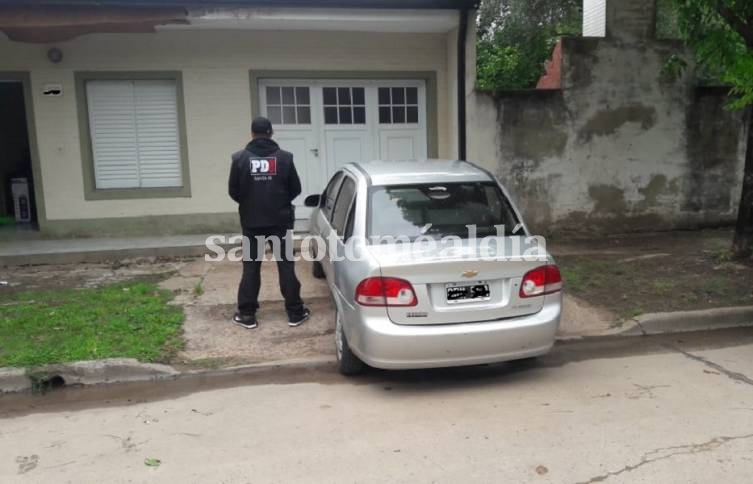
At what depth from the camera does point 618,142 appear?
1005 cm

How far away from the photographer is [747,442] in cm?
376

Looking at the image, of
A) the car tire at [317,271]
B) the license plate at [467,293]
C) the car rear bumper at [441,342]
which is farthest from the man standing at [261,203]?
the license plate at [467,293]

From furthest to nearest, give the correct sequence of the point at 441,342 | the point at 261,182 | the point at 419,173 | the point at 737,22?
the point at 737,22 → the point at 261,182 → the point at 419,173 → the point at 441,342

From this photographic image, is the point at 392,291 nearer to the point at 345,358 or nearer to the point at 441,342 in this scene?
the point at 441,342

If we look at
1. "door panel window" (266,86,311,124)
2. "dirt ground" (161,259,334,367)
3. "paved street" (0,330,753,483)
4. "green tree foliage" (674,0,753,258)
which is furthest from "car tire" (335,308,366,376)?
"door panel window" (266,86,311,124)

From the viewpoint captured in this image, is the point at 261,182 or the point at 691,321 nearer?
the point at 261,182

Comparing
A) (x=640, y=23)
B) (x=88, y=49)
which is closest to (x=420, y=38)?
(x=640, y=23)

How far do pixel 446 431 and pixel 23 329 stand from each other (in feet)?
13.4

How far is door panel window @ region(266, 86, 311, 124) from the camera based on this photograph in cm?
1006

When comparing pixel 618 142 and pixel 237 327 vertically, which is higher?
pixel 618 142

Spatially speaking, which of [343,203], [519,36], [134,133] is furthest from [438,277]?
[519,36]

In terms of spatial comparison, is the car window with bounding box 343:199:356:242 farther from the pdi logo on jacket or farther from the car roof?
the pdi logo on jacket

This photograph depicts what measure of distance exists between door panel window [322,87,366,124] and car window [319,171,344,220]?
379 centimetres

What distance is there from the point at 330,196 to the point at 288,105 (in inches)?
164
